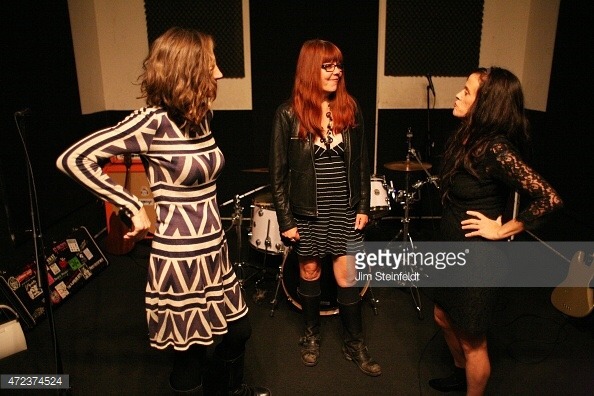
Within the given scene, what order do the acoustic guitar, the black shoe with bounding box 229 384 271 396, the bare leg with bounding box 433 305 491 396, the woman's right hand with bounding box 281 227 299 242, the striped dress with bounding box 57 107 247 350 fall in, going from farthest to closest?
the woman's right hand with bounding box 281 227 299 242, the black shoe with bounding box 229 384 271 396, the bare leg with bounding box 433 305 491 396, the acoustic guitar, the striped dress with bounding box 57 107 247 350

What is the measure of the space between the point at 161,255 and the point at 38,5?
9.76ft

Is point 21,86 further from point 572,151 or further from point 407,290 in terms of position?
point 572,151

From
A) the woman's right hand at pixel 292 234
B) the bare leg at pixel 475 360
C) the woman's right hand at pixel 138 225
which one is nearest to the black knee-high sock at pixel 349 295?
the woman's right hand at pixel 292 234

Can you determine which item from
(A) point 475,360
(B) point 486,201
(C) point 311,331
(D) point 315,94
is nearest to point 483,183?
(B) point 486,201

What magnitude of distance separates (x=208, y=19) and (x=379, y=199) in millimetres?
2779

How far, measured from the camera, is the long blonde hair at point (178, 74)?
1.43m

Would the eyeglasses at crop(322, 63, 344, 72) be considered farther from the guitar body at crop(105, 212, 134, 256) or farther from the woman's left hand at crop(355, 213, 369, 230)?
the guitar body at crop(105, 212, 134, 256)

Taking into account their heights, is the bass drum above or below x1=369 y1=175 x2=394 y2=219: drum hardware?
below

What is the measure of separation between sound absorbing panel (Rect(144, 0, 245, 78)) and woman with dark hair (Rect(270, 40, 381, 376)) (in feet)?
8.44

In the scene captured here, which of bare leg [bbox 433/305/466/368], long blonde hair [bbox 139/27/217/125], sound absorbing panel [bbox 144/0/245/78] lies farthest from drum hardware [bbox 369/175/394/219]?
sound absorbing panel [bbox 144/0/245/78]

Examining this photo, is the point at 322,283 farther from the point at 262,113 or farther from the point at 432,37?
the point at 432,37

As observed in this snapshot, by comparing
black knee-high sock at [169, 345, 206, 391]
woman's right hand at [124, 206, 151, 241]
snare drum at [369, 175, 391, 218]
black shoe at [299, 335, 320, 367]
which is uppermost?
woman's right hand at [124, 206, 151, 241]

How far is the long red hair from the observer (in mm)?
2164

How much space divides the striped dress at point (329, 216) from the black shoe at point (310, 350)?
53 centimetres
